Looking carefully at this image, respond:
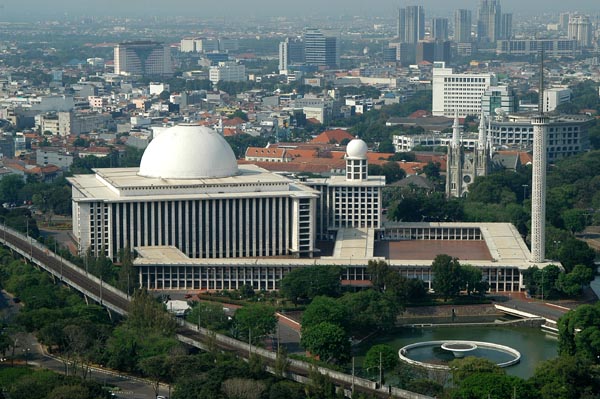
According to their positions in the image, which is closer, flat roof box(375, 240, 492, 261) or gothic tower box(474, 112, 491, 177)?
flat roof box(375, 240, 492, 261)

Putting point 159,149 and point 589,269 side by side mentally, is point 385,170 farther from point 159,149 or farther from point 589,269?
point 589,269

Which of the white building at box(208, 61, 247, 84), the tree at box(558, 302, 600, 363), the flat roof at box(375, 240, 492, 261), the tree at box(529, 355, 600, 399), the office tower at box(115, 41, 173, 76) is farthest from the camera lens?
the office tower at box(115, 41, 173, 76)

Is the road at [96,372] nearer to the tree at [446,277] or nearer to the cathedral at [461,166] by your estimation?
the tree at [446,277]

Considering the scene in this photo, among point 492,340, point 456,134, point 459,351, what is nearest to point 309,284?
point 492,340

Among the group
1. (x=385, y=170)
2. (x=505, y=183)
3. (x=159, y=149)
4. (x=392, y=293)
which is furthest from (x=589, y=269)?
(x=385, y=170)

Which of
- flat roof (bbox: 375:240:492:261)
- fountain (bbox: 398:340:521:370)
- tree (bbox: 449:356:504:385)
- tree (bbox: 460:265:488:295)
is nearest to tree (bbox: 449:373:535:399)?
tree (bbox: 449:356:504:385)

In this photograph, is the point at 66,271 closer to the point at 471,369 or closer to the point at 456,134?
the point at 471,369

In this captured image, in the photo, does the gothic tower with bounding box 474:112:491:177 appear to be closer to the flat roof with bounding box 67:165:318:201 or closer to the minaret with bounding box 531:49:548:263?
the flat roof with bounding box 67:165:318:201
